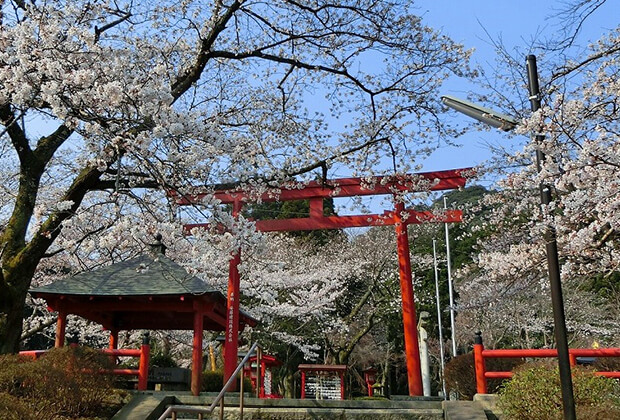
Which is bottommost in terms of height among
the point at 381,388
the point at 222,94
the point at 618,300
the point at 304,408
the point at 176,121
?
the point at 381,388

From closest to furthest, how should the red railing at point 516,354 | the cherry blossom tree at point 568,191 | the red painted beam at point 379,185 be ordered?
the cherry blossom tree at point 568,191
the red railing at point 516,354
the red painted beam at point 379,185

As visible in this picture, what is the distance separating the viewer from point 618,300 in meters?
19.0

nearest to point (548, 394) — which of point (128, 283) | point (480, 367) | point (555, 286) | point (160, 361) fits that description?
point (555, 286)

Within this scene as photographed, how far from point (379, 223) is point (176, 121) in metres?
7.48

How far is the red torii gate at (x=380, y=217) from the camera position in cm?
1119

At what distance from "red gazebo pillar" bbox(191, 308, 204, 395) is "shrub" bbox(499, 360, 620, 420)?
4718 millimetres

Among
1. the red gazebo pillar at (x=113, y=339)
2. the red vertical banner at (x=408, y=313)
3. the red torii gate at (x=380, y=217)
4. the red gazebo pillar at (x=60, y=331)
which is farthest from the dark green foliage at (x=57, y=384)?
the red vertical banner at (x=408, y=313)

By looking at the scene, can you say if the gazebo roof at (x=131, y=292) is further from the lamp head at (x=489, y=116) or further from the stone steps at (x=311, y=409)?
the lamp head at (x=489, y=116)

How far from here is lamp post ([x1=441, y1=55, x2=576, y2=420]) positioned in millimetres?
4952

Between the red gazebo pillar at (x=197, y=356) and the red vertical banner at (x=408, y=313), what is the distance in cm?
416

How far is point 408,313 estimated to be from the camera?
11.5m

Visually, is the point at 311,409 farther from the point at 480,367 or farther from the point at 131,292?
the point at 131,292

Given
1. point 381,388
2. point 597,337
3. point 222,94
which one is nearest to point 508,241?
point 222,94

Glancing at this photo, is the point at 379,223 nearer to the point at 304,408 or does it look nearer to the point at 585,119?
the point at 304,408
